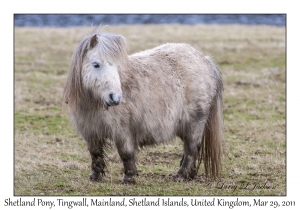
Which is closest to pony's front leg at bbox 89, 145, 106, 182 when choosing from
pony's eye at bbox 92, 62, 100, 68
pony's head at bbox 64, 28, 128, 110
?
pony's head at bbox 64, 28, 128, 110

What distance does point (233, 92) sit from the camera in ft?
48.2

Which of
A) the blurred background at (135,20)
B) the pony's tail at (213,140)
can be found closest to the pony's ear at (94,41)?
the pony's tail at (213,140)

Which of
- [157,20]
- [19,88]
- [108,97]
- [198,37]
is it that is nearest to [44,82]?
[19,88]

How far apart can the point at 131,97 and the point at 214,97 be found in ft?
5.44

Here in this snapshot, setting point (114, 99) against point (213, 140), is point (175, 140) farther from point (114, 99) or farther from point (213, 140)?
point (114, 99)

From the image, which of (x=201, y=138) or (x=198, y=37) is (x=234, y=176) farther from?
(x=198, y=37)

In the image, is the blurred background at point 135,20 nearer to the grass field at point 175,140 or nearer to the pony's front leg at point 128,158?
the grass field at point 175,140

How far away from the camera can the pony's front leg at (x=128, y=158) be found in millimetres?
7211

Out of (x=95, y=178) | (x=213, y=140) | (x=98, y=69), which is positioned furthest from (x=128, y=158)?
(x=213, y=140)

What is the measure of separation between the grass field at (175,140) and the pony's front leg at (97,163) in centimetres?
14

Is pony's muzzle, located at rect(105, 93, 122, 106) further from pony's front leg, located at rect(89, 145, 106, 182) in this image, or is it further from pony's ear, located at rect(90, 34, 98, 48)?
pony's front leg, located at rect(89, 145, 106, 182)

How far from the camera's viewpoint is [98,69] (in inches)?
262

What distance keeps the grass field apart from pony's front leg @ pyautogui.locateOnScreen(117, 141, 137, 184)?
151 mm

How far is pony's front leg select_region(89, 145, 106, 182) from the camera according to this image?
7418 millimetres
